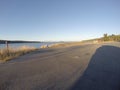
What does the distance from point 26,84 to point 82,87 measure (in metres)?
2.08

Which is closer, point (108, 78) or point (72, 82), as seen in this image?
point (72, 82)

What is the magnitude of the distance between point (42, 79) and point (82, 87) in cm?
188

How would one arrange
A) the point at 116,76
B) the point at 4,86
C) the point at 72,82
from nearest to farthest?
the point at 4,86, the point at 72,82, the point at 116,76

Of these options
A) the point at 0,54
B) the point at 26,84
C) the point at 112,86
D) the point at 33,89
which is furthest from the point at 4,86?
the point at 0,54

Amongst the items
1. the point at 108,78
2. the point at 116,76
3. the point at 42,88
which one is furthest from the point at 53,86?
the point at 116,76

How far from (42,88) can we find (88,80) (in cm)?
200

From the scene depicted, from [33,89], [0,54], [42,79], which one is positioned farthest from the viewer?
[0,54]

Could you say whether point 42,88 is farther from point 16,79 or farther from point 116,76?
point 116,76

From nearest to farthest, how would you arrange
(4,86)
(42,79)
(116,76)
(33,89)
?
(33,89)
(4,86)
(42,79)
(116,76)

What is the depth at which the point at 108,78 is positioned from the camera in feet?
23.6

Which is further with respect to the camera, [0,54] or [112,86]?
[0,54]

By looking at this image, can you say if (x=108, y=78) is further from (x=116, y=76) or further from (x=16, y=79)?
(x=16, y=79)

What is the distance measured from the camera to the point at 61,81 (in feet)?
22.0

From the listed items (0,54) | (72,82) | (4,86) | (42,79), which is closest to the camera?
(4,86)
